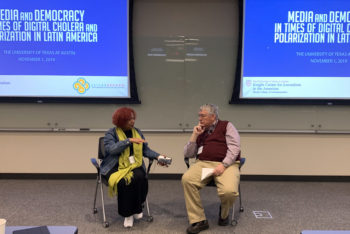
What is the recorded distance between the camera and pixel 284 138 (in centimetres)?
436

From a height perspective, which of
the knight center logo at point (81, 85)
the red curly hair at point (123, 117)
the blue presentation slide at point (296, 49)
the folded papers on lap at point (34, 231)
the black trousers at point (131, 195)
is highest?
the blue presentation slide at point (296, 49)

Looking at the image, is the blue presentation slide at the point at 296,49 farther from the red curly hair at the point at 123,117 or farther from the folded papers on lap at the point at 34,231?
the folded papers on lap at the point at 34,231

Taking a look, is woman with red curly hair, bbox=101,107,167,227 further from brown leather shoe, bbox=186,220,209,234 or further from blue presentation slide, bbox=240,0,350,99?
blue presentation slide, bbox=240,0,350,99

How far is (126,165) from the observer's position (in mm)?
3047

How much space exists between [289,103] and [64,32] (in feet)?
10.3

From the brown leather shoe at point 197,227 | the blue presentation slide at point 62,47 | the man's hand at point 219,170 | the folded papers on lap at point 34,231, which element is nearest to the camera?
the folded papers on lap at point 34,231

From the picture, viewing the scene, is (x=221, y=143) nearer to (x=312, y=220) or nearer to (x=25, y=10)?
(x=312, y=220)

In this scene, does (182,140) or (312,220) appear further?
(182,140)

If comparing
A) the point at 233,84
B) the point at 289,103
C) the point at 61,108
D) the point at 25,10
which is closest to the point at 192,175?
the point at 233,84

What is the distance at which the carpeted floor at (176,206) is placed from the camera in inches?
118

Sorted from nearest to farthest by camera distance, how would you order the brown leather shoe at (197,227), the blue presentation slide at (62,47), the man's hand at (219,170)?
the brown leather shoe at (197,227), the man's hand at (219,170), the blue presentation slide at (62,47)

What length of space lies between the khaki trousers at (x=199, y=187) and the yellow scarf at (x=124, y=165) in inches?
20.3

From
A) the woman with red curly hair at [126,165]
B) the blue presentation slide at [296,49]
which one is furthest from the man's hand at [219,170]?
the blue presentation slide at [296,49]

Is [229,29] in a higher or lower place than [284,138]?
higher
